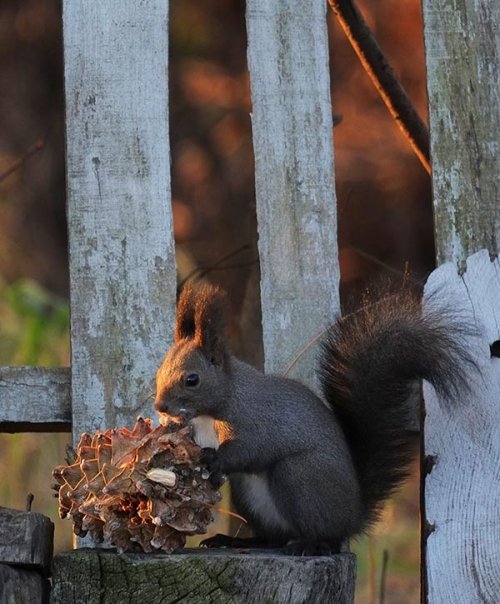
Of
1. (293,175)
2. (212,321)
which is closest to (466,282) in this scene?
(293,175)

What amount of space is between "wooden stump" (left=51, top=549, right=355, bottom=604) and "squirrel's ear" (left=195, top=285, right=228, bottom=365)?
45 centimetres

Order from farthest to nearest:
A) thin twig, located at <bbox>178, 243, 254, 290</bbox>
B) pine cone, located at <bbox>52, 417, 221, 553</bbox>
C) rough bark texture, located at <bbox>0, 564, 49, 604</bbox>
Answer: thin twig, located at <bbox>178, 243, 254, 290</bbox> < pine cone, located at <bbox>52, 417, 221, 553</bbox> < rough bark texture, located at <bbox>0, 564, 49, 604</bbox>

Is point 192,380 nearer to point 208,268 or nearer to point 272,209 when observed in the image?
point 272,209

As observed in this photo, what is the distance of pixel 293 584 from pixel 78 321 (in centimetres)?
71

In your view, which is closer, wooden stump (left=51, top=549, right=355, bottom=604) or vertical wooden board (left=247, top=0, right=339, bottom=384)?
wooden stump (left=51, top=549, right=355, bottom=604)

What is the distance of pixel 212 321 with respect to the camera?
227 centimetres

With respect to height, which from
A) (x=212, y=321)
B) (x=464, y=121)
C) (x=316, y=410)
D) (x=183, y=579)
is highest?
(x=464, y=121)

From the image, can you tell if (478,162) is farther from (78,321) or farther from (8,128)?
(8,128)

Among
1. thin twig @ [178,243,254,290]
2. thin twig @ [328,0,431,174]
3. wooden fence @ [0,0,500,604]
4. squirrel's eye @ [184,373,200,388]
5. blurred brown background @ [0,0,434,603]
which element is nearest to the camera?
squirrel's eye @ [184,373,200,388]

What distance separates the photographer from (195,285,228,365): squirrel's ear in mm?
2234

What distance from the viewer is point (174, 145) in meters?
3.89

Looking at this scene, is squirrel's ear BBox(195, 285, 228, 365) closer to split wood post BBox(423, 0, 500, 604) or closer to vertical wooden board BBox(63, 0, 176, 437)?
vertical wooden board BBox(63, 0, 176, 437)

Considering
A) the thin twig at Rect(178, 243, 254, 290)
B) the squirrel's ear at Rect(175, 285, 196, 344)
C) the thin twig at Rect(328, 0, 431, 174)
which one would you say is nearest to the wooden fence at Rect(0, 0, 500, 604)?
the squirrel's ear at Rect(175, 285, 196, 344)

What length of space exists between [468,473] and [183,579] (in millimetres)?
656
